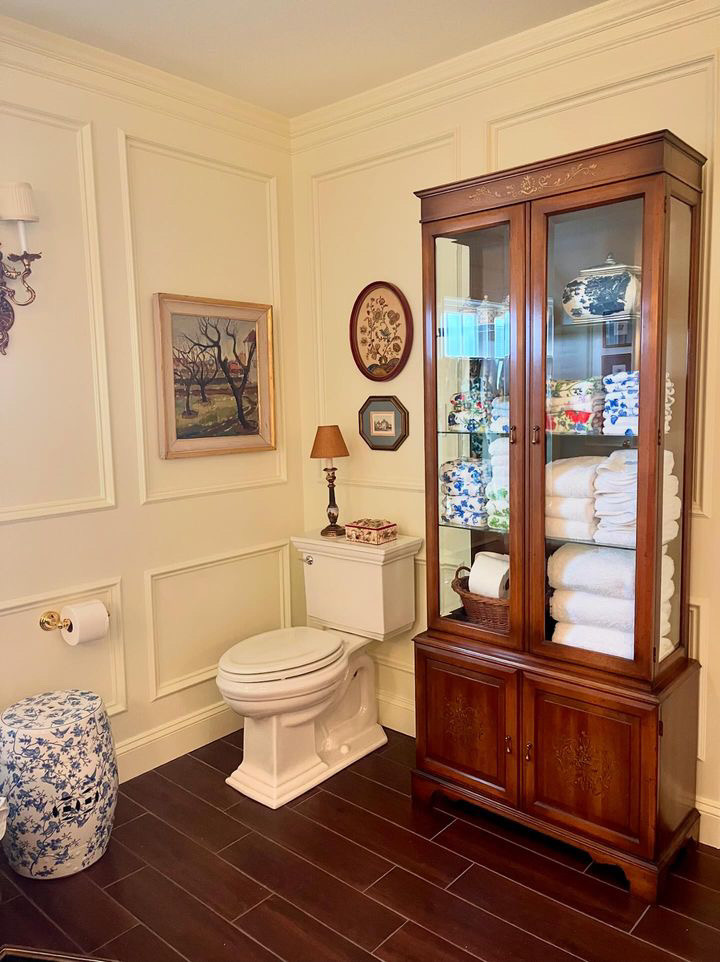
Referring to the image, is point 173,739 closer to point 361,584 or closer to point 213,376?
point 361,584

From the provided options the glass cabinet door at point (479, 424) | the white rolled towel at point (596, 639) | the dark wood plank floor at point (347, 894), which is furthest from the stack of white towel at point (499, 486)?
the dark wood plank floor at point (347, 894)

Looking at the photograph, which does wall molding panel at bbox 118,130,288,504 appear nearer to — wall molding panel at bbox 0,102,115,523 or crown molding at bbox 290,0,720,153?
wall molding panel at bbox 0,102,115,523

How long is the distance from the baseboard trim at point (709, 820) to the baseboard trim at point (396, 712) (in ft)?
3.94

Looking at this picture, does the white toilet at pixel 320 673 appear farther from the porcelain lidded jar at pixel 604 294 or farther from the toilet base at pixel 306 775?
the porcelain lidded jar at pixel 604 294

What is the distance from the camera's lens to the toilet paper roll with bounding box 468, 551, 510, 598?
8.35 feet

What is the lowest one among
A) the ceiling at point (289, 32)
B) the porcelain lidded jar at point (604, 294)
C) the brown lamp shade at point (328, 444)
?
the brown lamp shade at point (328, 444)

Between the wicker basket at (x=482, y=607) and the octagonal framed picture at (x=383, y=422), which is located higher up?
the octagonal framed picture at (x=383, y=422)

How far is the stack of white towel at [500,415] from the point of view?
8.03 ft

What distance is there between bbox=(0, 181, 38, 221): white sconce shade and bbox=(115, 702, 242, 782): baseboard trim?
197 centimetres

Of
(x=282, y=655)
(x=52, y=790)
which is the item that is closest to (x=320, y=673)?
(x=282, y=655)

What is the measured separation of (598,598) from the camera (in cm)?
232

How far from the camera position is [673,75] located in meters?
2.33

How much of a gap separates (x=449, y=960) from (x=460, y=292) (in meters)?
2.02

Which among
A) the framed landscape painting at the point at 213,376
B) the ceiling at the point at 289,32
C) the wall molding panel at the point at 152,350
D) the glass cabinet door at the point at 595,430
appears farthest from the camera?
the framed landscape painting at the point at 213,376
